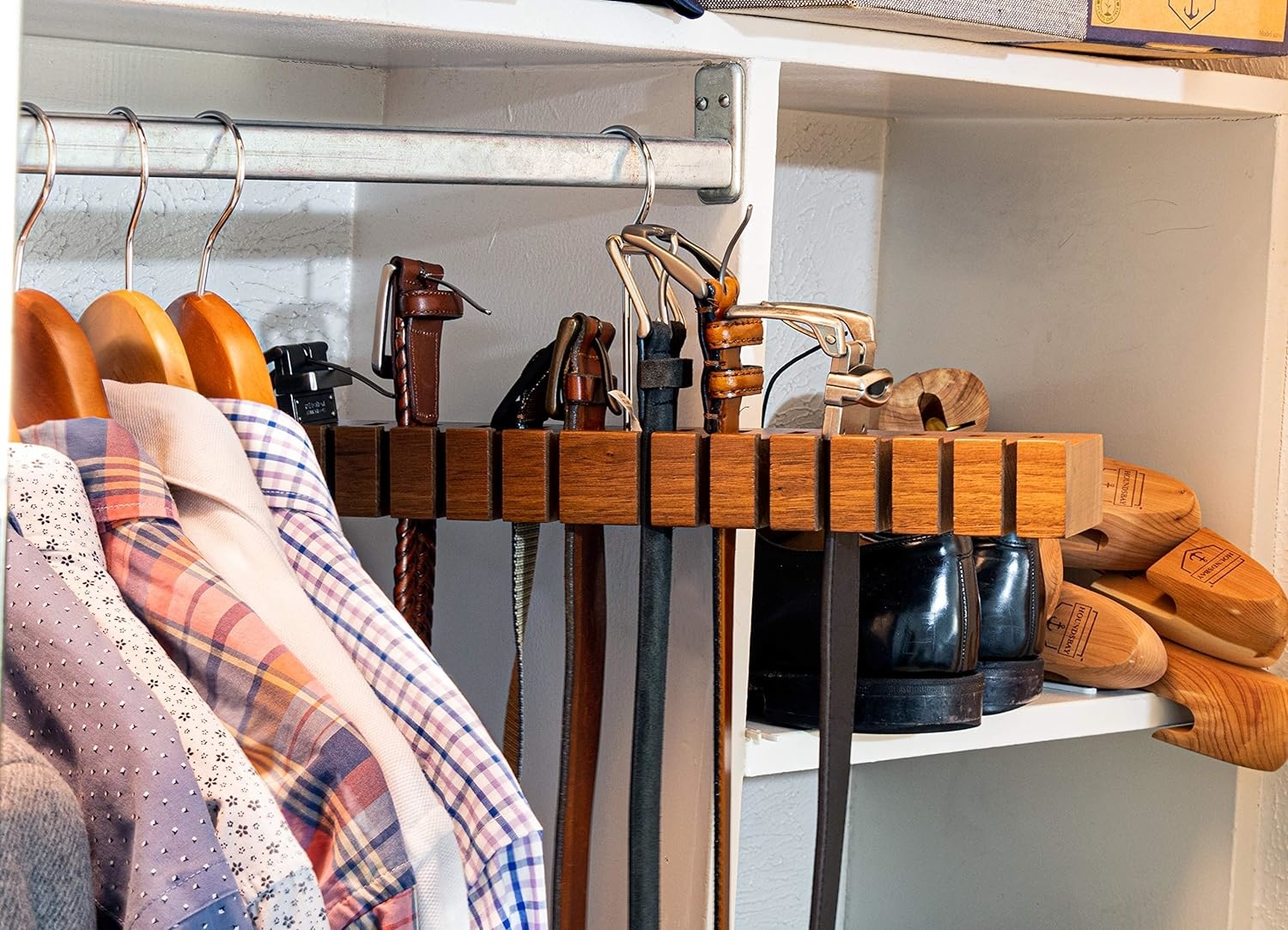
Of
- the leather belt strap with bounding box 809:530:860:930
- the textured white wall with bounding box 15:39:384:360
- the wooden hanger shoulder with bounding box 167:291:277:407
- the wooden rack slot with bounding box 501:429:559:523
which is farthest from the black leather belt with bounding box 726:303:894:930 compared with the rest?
the textured white wall with bounding box 15:39:384:360

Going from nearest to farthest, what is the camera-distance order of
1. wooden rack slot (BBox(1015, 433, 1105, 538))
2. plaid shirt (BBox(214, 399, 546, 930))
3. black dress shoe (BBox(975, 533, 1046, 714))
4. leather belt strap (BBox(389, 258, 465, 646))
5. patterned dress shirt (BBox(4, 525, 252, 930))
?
patterned dress shirt (BBox(4, 525, 252, 930)), plaid shirt (BBox(214, 399, 546, 930)), wooden rack slot (BBox(1015, 433, 1105, 538)), leather belt strap (BBox(389, 258, 465, 646)), black dress shoe (BBox(975, 533, 1046, 714))

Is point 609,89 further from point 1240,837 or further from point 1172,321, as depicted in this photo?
point 1240,837

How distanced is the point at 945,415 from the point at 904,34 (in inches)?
14.4

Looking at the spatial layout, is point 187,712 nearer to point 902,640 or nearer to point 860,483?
point 860,483

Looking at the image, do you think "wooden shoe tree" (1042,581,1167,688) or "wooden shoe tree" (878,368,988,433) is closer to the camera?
"wooden shoe tree" (1042,581,1167,688)

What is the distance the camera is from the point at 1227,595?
0.92 meters

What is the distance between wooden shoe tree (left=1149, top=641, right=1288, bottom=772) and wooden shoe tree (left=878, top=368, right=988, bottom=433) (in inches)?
9.4

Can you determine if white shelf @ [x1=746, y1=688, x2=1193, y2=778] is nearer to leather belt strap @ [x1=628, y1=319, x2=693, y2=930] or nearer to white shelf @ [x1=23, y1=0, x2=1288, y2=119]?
leather belt strap @ [x1=628, y1=319, x2=693, y2=930]

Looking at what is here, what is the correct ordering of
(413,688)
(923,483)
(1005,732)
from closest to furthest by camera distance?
(413,688) < (923,483) < (1005,732)

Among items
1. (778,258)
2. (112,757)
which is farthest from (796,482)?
(778,258)

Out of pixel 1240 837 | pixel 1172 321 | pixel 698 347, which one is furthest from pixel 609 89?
pixel 1240 837

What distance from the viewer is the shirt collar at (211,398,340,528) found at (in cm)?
56

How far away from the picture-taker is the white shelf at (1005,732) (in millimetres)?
758

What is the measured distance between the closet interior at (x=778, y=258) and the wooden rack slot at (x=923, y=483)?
12 cm
